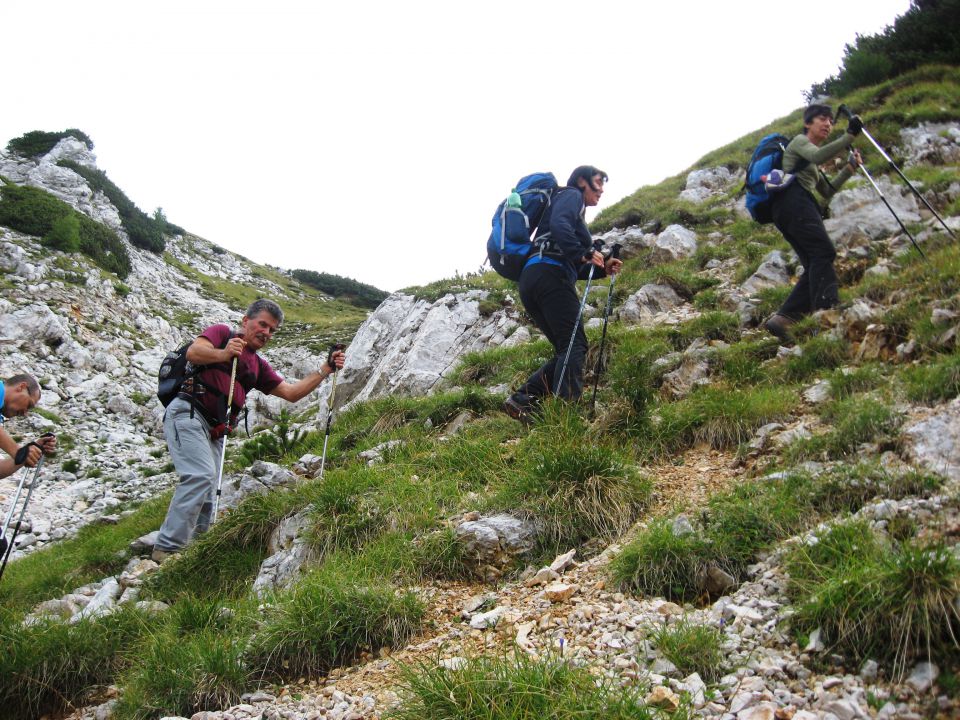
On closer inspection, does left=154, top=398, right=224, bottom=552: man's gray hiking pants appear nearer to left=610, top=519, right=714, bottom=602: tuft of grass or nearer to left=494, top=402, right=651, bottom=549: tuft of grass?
left=494, top=402, right=651, bottom=549: tuft of grass

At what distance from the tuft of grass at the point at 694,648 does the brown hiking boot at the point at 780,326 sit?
5.62 meters

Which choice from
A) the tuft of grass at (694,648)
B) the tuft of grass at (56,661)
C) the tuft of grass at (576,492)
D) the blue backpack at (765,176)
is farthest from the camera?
the blue backpack at (765,176)

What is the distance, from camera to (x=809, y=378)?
716 centimetres

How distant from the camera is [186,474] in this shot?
277 inches

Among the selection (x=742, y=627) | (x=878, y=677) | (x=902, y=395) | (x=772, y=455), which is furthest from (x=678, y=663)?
(x=902, y=395)

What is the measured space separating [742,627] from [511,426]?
15.0 feet

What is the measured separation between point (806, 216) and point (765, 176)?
2.48ft

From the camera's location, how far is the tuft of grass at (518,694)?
3.03 m

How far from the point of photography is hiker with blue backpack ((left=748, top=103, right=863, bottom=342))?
8211 mm

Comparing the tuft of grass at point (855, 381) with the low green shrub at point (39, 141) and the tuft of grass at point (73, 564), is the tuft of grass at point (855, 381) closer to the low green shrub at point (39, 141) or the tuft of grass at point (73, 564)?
the tuft of grass at point (73, 564)

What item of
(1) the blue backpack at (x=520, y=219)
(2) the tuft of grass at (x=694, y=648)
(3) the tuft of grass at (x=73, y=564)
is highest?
(1) the blue backpack at (x=520, y=219)

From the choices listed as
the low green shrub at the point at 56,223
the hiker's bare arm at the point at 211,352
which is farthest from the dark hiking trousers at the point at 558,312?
the low green shrub at the point at 56,223

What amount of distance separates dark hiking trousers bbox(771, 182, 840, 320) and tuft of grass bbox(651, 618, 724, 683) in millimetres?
6035

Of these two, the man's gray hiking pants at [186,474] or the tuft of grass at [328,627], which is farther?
the man's gray hiking pants at [186,474]
